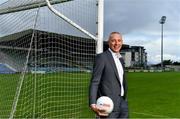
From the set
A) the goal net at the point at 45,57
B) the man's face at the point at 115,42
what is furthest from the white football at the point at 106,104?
the goal net at the point at 45,57

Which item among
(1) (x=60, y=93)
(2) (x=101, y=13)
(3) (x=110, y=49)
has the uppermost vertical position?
(2) (x=101, y=13)

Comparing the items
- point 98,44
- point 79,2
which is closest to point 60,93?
point 79,2

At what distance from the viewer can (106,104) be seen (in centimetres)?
532

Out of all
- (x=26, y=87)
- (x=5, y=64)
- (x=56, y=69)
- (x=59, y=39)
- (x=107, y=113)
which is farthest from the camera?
→ (x=5, y=64)

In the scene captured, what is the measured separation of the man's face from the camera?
218 inches

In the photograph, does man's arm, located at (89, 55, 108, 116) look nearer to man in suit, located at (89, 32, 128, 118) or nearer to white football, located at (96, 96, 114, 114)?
man in suit, located at (89, 32, 128, 118)

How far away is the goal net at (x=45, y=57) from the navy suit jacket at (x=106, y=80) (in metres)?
1.73

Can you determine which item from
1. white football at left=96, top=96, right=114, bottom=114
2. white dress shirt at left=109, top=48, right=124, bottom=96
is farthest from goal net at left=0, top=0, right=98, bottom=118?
white football at left=96, top=96, right=114, bottom=114

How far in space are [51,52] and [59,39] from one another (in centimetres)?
48

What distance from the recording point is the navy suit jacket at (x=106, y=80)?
554 centimetres

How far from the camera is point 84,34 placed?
24.7 feet

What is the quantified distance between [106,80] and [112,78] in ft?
0.23

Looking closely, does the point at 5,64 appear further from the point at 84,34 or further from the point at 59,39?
the point at 84,34

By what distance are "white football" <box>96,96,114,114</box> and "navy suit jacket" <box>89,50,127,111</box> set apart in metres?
0.15
